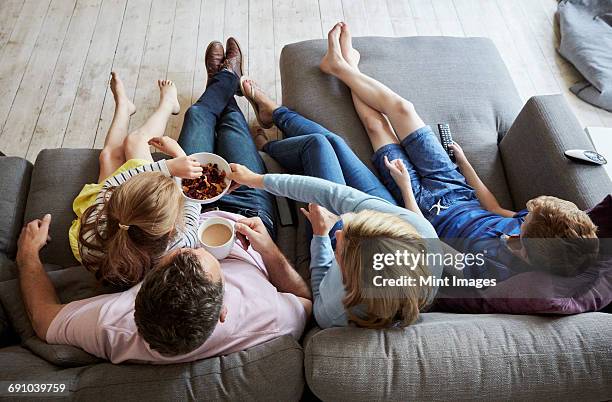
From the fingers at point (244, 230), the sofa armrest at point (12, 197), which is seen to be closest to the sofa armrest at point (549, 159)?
the fingers at point (244, 230)

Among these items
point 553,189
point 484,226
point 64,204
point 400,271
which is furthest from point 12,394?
point 553,189

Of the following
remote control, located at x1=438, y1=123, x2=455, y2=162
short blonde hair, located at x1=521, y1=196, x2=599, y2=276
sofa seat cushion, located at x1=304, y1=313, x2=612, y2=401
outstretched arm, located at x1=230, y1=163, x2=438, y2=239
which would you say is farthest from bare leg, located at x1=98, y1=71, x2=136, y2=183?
short blonde hair, located at x1=521, y1=196, x2=599, y2=276

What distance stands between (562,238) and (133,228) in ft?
3.59

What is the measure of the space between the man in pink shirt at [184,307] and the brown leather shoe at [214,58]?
3.47ft

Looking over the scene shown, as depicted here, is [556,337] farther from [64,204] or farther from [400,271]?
[64,204]

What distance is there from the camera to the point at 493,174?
175 cm

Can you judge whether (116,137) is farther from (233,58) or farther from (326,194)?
(326,194)

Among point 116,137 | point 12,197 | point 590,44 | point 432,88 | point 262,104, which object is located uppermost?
point 590,44

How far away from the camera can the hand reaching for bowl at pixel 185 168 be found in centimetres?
142

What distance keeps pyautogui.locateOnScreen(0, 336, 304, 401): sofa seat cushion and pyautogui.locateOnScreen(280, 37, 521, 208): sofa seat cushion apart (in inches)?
36.8

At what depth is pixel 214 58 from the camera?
7.30ft

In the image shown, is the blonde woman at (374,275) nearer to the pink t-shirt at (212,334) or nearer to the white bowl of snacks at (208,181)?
the pink t-shirt at (212,334)

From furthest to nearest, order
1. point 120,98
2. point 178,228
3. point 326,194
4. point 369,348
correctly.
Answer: point 120,98 < point 326,194 < point 178,228 < point 369,348

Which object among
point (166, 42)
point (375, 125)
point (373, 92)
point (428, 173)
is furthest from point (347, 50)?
point (166, 42)
